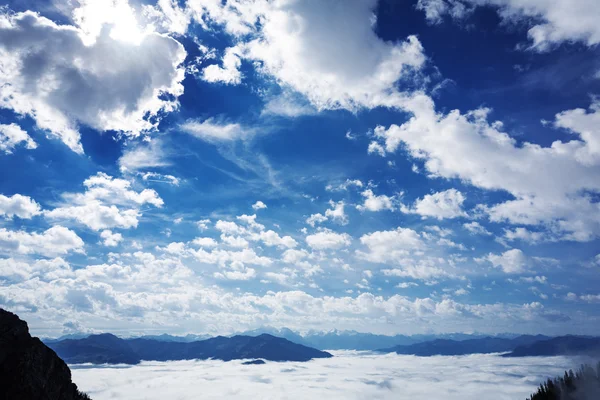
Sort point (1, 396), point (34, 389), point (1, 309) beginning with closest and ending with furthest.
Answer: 1. point (1, 396)
2. point (34, 389)
3. point (1, 309)

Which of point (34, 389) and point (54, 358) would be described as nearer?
point (34, 389)

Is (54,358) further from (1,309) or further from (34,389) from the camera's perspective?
(1,309)

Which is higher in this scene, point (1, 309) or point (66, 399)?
point (1, 309)

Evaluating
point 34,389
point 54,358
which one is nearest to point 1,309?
point 54,358

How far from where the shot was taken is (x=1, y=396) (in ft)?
497

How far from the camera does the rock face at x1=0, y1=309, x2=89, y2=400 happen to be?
518 ft

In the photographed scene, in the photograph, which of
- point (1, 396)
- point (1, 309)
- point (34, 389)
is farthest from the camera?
point (1, 309)

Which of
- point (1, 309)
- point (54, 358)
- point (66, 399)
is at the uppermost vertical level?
point (1, 309)

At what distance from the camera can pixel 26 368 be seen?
164500mm

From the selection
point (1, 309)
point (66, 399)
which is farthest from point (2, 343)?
point (66, 399)

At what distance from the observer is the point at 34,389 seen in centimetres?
16338

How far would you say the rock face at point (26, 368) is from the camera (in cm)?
15775

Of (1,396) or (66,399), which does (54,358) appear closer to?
(66,399)

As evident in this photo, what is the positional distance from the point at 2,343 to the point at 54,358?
28.4m
